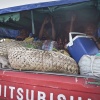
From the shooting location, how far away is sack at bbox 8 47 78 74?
108 inches

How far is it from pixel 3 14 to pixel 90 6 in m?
1.45

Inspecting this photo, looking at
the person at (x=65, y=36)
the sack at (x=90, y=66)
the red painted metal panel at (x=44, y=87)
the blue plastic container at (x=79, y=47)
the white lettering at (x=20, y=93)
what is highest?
the person at (x=65, y=36)

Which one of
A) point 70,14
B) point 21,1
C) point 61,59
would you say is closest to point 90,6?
point 70,14

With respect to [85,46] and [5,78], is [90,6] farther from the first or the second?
[5,78]

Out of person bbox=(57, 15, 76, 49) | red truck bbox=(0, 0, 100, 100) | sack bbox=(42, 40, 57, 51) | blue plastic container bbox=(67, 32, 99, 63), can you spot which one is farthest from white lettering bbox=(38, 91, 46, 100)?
person bbox=(57, 15, 76, 49)

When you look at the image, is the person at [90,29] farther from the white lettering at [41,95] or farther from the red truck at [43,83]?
the white lettering at [41,95]

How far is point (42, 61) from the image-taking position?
2793 mm

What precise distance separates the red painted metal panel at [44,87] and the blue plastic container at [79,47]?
2.23 feet

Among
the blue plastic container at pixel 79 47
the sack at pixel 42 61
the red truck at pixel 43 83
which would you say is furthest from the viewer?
the blue plastic container at pixel 79 47

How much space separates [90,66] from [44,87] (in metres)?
0.58

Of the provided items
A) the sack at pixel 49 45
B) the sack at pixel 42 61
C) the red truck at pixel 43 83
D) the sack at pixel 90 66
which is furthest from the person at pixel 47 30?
the sack at pixel 90 66

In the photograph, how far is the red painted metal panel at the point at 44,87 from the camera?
91.7 inches

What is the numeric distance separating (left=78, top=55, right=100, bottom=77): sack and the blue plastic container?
1.29ft

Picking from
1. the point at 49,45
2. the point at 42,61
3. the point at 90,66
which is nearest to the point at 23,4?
the point at 49,45
